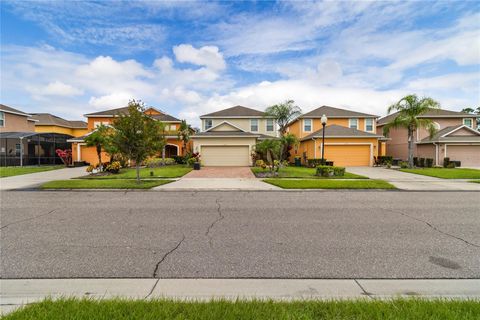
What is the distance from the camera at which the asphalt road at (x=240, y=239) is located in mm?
3746

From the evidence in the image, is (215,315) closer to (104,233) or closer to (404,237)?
(104,233)

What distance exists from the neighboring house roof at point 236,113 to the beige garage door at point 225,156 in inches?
296

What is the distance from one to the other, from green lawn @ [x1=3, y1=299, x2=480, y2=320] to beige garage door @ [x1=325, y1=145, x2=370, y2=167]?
23.1m

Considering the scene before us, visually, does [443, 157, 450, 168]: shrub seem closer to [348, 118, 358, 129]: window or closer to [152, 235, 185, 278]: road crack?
[348, 118, 358, 129]: window

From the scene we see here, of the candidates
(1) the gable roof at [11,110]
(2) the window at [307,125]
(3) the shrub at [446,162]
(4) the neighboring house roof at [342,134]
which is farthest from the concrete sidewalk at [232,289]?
(1) the gable roof at [11,110]

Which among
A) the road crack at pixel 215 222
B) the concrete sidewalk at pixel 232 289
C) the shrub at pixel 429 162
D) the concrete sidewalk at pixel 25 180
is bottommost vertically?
the concrete sidewalk at pixel 232 289

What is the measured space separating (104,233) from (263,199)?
566 centimetres

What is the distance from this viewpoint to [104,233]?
5332 millimetres

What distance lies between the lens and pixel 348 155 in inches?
975

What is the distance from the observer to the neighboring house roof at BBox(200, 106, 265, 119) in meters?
30.8

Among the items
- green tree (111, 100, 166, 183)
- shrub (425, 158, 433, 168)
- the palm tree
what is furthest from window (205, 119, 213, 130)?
shrub (425, 158, 433, 168)

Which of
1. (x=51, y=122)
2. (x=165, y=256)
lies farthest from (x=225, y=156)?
(x=51, y=122)

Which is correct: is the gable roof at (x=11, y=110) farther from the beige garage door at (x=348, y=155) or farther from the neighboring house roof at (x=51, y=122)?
the beige garage door at (x=348, y=155)

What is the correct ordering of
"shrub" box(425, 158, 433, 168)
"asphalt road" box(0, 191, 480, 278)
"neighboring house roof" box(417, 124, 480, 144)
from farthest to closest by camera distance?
"neighboring house roof" box(417, 124, 480, 144) < "shrub" box(425, 158, 433, 168) < "asphalt road" box(0, 191, 480, 278)
